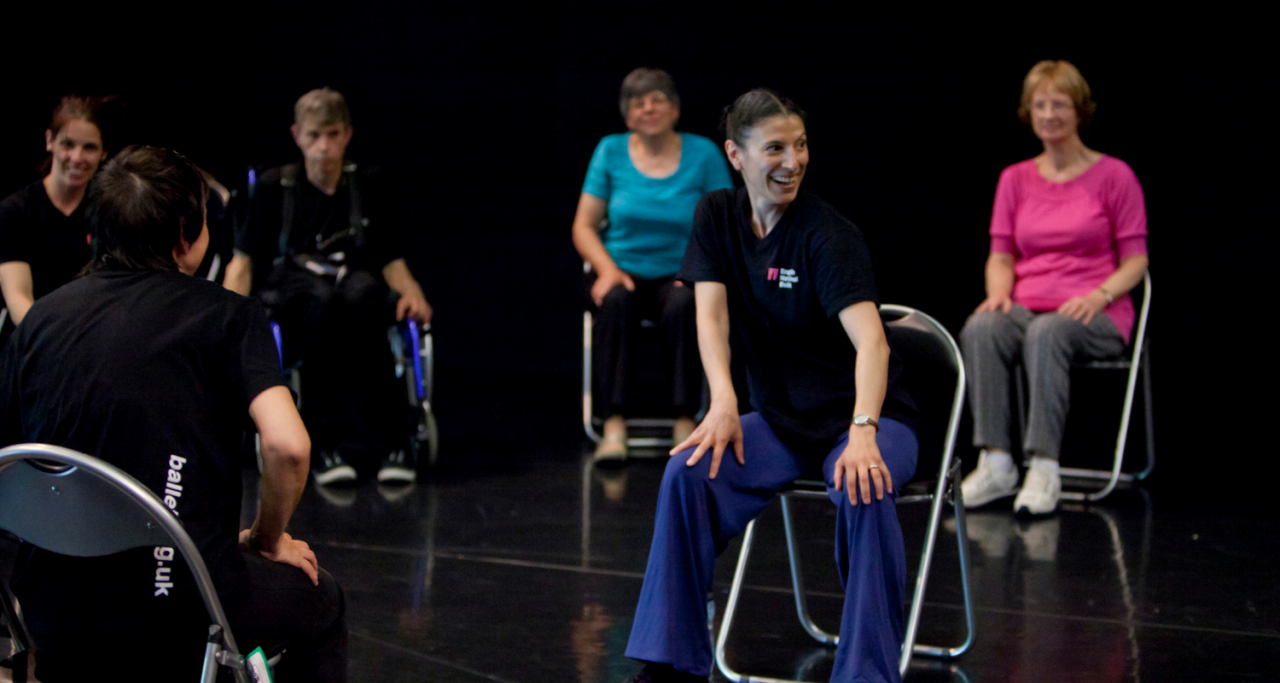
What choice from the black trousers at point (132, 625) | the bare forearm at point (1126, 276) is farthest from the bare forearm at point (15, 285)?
the bare forearm at point (1126, 276)

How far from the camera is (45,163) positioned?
3.35 m

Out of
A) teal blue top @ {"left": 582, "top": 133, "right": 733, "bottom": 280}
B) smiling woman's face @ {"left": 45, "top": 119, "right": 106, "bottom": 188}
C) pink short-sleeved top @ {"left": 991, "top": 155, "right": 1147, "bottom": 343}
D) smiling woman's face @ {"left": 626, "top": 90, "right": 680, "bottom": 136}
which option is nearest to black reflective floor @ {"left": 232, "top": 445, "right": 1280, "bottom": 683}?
pink short-sleeved top @ {"left": 991, "top": 155, "right": 1147, "bottom": 343}

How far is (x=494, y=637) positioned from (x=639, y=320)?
1869mm

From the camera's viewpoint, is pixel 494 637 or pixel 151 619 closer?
pixel 151 619

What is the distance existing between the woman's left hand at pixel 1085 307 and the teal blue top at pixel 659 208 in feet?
3.96

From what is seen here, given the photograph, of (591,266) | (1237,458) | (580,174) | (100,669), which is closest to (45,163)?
(591,266)

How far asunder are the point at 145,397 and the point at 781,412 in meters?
1.17

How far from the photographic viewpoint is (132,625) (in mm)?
1562

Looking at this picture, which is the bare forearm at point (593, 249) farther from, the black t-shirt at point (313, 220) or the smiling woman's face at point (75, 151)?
the smiling woman's face at point (75, 151)

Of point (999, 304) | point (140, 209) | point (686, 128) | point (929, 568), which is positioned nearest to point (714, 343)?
point (929, 568)

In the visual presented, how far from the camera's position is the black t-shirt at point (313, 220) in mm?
3988

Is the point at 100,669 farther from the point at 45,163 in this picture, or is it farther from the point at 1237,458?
the point at 1237,458

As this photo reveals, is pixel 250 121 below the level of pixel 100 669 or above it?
above

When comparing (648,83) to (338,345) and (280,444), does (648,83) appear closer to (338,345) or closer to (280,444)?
(338,345)
